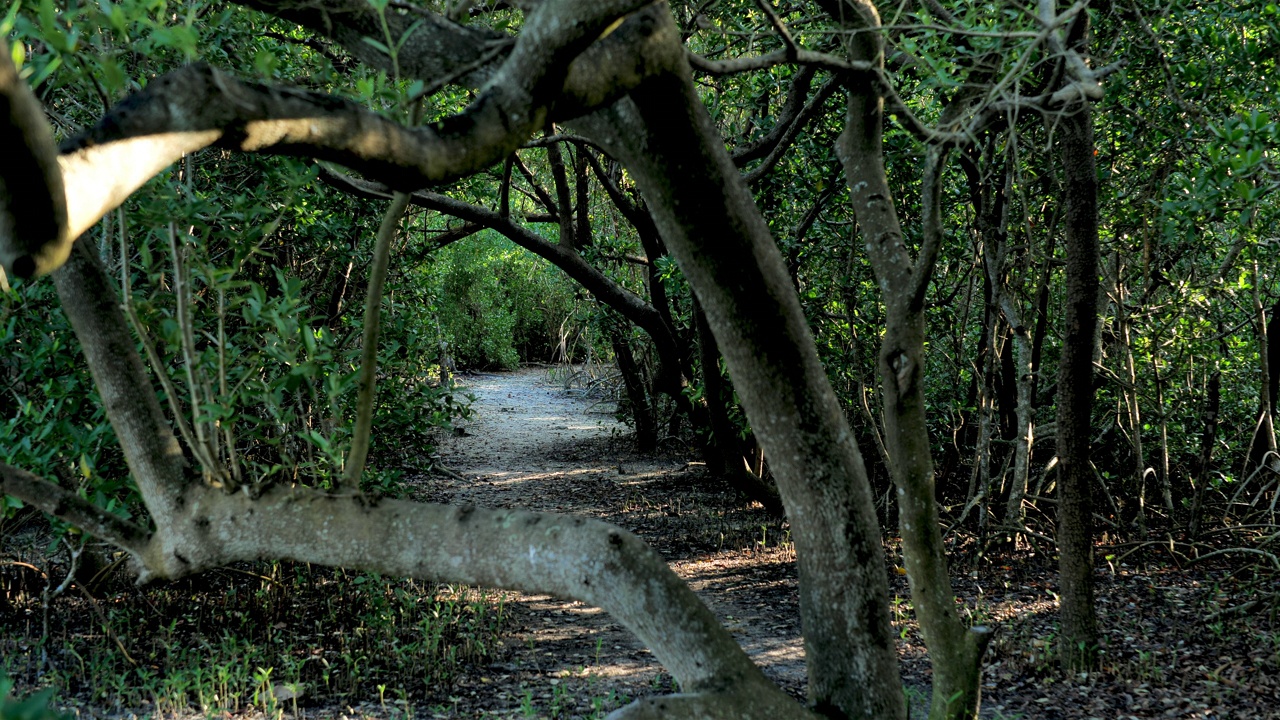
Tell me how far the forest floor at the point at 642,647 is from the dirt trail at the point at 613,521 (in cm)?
2

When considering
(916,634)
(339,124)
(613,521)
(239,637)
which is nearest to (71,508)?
(339,124)

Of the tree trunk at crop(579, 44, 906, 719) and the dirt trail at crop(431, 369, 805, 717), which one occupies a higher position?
the tree trunk at crop(579, 44, 906, 719)

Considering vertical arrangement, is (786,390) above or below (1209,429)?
above

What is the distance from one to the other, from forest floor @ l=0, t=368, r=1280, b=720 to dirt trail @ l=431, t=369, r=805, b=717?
0.07 ft

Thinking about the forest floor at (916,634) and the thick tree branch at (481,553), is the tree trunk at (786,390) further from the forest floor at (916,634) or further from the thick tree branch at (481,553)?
the forest floor at (916,634)

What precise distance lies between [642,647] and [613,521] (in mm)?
2997

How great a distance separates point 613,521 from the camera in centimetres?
865

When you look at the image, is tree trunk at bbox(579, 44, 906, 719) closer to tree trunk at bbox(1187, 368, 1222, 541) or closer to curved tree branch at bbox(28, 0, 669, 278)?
curved tree branch at bbox(28, 0, 669, 278)

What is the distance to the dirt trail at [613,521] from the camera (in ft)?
16.3

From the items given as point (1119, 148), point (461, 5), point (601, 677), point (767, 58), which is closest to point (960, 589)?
point (601, 677)

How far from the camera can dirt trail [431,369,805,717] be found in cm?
495

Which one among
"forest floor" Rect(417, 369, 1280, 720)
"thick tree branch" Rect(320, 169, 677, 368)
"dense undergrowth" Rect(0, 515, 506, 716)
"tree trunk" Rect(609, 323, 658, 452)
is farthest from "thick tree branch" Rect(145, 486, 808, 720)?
"tree trunk" Rect(609, 323, 658, 452)

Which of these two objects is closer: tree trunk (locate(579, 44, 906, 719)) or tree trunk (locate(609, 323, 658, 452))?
tree trunk (locate(579, 44, 906, 719))

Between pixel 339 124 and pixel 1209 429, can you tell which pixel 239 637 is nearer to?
pixel 339 124
